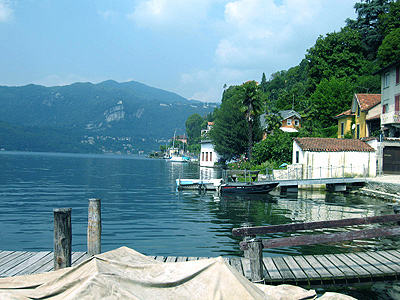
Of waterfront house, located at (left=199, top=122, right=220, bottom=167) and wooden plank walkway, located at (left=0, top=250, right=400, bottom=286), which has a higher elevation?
waterfront house, located at (left=199, top=122, right=220, bottom=167)

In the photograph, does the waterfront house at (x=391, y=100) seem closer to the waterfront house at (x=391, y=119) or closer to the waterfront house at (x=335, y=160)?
the waterfront house at (x=391, y=119)

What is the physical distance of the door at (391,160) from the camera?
132ft

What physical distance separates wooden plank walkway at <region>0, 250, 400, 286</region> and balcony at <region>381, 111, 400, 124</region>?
115 ft

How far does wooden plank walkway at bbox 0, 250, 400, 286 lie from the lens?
914 cm

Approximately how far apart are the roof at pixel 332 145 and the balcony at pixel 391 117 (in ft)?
15.4

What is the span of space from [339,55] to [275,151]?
39819mm

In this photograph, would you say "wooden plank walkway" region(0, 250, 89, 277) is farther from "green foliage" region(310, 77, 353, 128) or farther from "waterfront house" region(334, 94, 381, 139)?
"green foliage" region(310, 77, 353, 128)

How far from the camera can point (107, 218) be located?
22.3 metres

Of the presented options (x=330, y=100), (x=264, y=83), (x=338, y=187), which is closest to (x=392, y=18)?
(x=330, y=100)

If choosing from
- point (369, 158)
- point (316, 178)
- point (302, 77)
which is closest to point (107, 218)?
point (316, 178)

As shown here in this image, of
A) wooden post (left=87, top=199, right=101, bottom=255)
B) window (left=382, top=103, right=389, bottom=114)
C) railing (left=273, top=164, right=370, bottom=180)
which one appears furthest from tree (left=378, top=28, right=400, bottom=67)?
wooden post (left=87, top=199, right=101, bottom=255)

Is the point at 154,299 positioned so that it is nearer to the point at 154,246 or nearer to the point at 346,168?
the point at 154,246

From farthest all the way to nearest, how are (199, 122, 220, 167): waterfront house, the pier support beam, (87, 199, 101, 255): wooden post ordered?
(199, 122, 220, 167): waterfront house, the pier support beam, (87, 199, 101, 255): wooden post

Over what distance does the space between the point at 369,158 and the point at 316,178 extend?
7.00 meters
